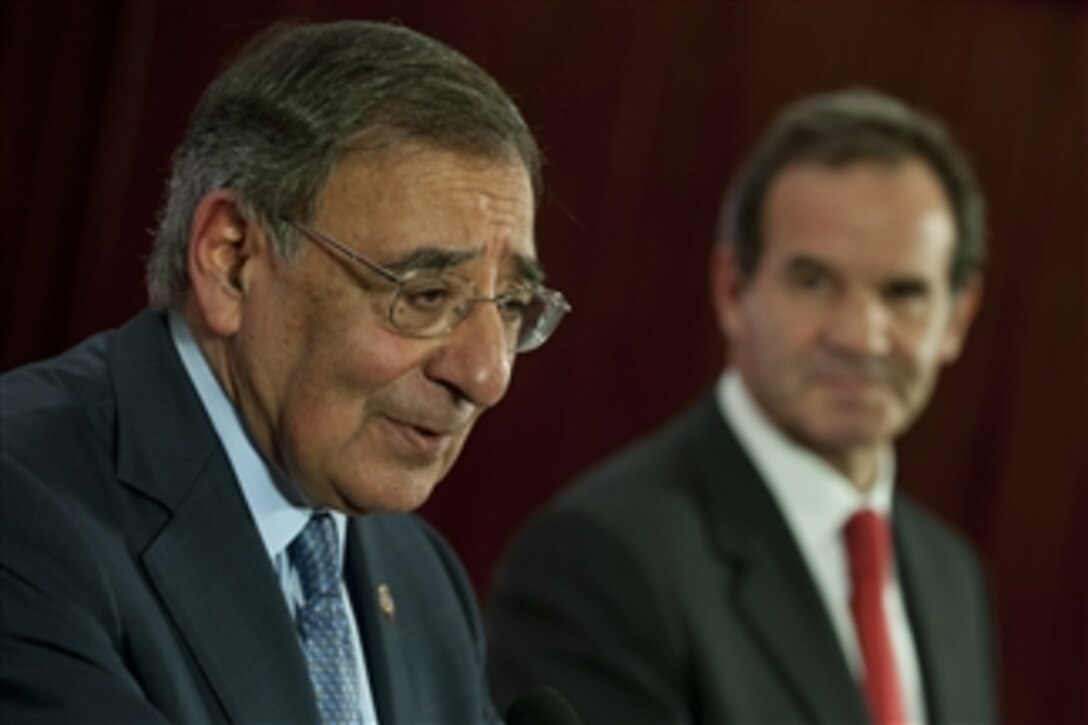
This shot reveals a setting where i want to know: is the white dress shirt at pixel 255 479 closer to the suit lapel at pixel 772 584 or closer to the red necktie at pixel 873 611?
the suit lapel at pixel 772 584

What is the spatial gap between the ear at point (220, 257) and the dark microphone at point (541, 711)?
1.10ft

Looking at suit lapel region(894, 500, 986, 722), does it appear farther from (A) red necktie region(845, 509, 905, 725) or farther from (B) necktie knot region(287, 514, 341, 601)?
(B) necktie knot region(287, 514, 341, 601)

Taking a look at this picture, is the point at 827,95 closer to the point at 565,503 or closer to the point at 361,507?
the point at 565,503

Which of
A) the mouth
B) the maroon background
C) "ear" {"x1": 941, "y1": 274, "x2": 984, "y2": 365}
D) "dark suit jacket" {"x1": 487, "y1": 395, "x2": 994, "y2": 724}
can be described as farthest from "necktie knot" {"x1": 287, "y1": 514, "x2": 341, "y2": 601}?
"ear" {"x1": 941, "y1": 274, "x2": 984, "y2": 365}

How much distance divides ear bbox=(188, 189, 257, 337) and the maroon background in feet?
0.99

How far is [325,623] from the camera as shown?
5.08 ft

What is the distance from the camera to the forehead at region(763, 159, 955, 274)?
2.94 metres

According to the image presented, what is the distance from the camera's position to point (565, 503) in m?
2.65

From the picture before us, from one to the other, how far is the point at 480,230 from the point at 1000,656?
2453 mm

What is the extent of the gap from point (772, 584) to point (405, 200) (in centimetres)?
137

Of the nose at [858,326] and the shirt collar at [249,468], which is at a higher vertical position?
the shirt collar at [249,468]

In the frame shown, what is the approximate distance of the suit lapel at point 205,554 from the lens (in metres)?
1.42

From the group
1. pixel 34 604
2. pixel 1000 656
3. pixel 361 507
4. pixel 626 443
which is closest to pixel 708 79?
pixel 626 443

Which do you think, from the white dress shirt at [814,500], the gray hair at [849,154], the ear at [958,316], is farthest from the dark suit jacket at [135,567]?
the ear at [958,316]
